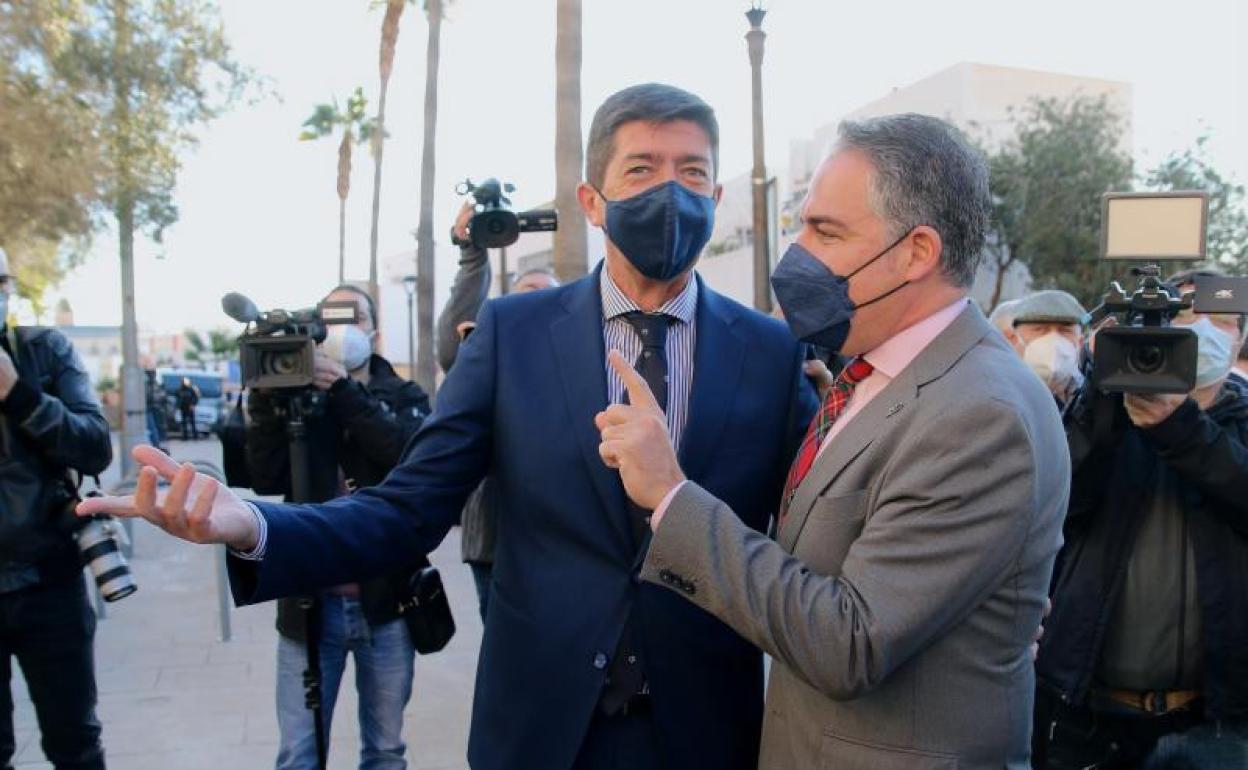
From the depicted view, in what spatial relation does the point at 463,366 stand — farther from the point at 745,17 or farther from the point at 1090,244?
the point at 1090,244

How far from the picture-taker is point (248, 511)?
1.84 m

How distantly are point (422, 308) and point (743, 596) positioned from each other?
17727 millimetres

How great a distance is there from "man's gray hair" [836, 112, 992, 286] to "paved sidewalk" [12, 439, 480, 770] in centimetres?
389

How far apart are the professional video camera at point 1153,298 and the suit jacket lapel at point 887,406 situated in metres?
1.21

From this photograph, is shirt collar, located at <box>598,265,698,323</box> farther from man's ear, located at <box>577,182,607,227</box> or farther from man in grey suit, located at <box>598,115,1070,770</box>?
man in grey suit, located at <box>598,115,1070,770</box>

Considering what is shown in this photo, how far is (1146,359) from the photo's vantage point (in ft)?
8.95

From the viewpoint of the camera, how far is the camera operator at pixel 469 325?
161 inches

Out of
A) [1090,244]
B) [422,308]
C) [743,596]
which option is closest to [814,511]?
[743,596]

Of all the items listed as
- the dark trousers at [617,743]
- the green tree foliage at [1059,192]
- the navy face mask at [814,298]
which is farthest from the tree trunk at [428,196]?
the navy face mask at [814,298]

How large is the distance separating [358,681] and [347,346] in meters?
1.26

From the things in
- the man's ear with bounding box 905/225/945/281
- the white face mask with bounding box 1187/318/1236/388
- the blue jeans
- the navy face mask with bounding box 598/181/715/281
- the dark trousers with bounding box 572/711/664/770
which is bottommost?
the blue jeans

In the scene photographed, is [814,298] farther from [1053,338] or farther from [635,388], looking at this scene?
[1053,338]

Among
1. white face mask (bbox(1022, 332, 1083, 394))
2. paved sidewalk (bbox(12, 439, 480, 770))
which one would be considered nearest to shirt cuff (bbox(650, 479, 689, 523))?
white face mask (bbox(1022, 332, 1083, 394))

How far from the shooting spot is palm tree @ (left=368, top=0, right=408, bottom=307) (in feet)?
75.8
